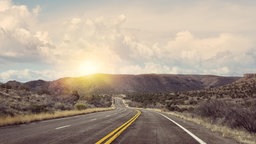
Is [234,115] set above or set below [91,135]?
above

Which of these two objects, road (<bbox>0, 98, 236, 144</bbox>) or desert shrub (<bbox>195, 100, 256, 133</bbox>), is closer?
road (<bbox>0, 98, 236, 144</bbox>)

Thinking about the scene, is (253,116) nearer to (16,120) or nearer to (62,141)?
(62,141)

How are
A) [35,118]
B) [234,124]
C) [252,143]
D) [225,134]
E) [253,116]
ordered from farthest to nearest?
[35,118] → [234,124] → [253,116] → [225,134] → [252,143]

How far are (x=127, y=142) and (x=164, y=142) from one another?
132 centimetres

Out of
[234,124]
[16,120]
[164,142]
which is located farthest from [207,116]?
[164,142]

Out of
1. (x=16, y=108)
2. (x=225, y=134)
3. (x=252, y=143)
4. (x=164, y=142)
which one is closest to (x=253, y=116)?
(x=225, y=134)

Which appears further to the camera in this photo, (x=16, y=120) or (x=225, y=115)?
(x=225, y=115)

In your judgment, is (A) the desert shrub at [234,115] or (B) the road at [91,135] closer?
(B) the road at [91,135]

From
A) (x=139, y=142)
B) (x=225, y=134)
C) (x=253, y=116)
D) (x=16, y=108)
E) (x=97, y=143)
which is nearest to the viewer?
(x=97, y=143)

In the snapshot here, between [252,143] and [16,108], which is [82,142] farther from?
[16,108]

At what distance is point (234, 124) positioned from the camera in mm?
20688

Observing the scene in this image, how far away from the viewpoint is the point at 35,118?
75.3 feet

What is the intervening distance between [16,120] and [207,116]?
55.1 feet

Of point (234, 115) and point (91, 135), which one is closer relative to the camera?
point (91, 135)
